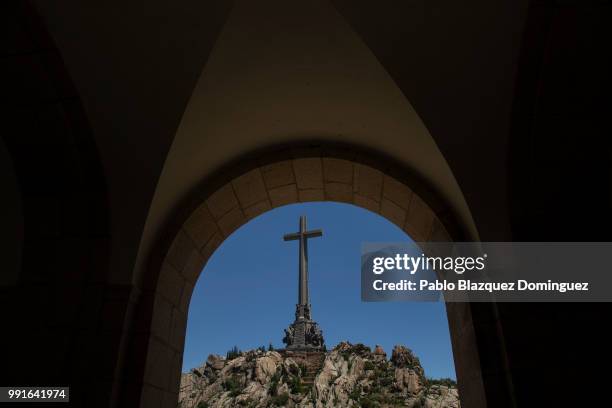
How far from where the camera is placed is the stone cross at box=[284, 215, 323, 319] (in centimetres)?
1986

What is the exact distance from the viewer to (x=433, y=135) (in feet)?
9.49

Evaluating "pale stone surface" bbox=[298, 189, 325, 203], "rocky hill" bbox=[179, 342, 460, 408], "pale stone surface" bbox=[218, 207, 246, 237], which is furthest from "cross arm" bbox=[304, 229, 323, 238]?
"pale stone surface" bbox=[218, 207, 246, 237]

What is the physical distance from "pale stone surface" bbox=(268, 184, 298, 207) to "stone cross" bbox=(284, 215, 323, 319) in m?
15.6

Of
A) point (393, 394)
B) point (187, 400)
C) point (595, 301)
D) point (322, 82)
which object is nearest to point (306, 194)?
point (322, 82)

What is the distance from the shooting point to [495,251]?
8.61ft

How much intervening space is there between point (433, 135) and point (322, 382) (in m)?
19.2

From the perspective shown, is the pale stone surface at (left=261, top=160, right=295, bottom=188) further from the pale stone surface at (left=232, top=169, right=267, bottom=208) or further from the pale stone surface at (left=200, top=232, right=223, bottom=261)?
the pale stone surface at (left=200, top=232, right=223, bottom=261)

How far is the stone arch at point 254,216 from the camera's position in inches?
113

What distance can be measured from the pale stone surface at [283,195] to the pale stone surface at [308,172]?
96 mm

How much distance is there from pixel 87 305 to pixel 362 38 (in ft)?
8.68

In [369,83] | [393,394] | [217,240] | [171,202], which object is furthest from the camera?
[393,394]

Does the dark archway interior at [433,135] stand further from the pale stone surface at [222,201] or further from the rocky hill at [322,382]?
the rocky hill at [322,382]

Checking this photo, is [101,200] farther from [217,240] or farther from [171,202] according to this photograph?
[217,240]

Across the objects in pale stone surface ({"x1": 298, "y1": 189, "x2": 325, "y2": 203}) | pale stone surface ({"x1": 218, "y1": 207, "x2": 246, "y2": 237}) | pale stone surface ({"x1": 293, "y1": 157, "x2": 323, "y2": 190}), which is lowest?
pale stone surface ({"x1": 218, "y1": 207, "x2": 246, "y2": 237})
